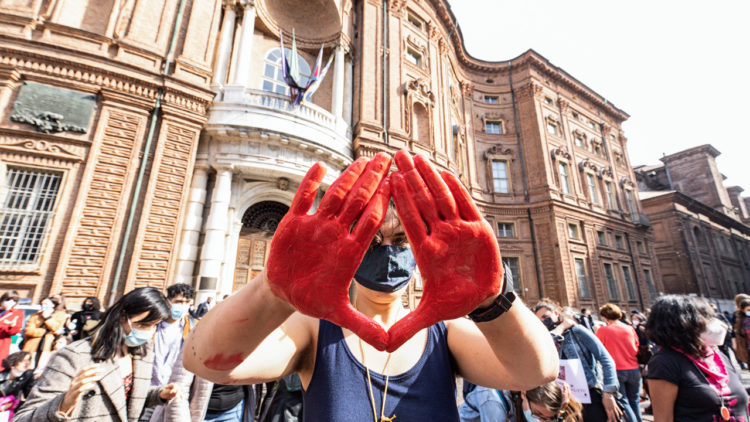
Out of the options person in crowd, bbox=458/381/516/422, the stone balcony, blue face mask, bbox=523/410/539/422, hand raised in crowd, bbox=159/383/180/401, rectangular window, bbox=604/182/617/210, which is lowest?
blue face mask, bbox=523/410/539/422

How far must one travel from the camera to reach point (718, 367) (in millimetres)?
2092

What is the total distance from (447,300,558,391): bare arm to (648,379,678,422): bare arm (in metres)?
1.64

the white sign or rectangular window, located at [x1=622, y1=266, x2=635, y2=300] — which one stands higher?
rectangular window, located at [x1=622, y1=266, x2=635, y2=300]

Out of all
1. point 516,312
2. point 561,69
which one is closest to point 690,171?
point 561,69

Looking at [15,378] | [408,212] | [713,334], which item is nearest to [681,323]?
[713,334]

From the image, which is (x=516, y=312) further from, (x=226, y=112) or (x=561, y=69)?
(x=561, y=69)

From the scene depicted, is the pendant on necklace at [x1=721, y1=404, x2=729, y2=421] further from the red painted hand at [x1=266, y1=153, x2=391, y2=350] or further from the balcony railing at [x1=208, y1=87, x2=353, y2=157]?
the balcony railing at [x1=208, y1=87, x2=353, y2=157]

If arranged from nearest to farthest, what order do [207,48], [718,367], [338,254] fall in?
[338,254] → [718,367] → [207,48]

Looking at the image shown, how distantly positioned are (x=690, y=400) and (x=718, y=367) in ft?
1.35

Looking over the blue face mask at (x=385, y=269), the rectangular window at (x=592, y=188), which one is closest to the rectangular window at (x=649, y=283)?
the rectangular window at (x=592, y=188)

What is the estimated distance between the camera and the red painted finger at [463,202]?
859 mm

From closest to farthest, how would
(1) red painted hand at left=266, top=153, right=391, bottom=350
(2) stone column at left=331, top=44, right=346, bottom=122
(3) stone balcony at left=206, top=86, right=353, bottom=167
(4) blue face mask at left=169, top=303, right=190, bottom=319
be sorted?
(1) red painted hand at left=266, top=153, right=391, bottom=350 < (4) blue face mask at left=169, top=303, right=190, bottom=319 < (3) stone balcony at left=206, top=86, right=353, bottom=167 < (2) stone column at left=331, top=44, right=346, bottom=122

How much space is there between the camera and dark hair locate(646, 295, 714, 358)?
204 centimetres

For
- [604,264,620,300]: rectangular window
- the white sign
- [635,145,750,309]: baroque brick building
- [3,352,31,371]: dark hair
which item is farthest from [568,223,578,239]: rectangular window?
[3,352,31,371]: dark hair
